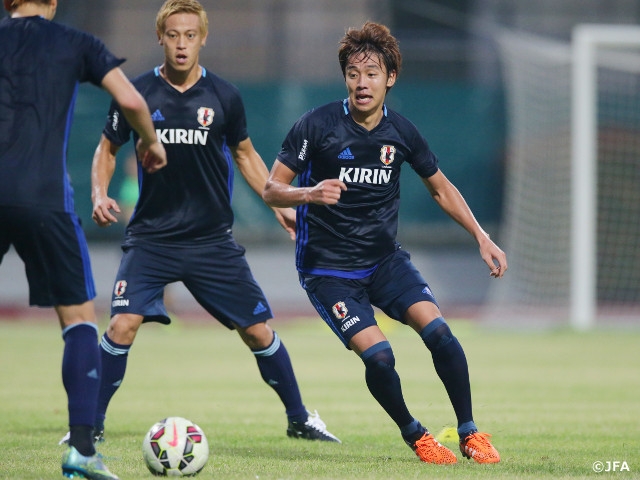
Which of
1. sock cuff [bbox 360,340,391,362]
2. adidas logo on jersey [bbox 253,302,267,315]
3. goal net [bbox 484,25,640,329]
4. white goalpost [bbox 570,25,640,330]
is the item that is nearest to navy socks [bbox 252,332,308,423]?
adidas logo on jersey [bbox 253,302,267,315]

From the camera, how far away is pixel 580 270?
1716 centimetres

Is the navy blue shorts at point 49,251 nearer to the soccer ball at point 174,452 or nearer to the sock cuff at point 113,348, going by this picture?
the soccer ball at point 174,452

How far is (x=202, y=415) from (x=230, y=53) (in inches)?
541

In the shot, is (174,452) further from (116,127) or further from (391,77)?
(391,77)

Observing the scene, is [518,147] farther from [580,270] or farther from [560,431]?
[560,431]

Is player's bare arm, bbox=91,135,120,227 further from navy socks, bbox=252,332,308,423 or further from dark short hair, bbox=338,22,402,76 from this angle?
dark short hair, bbox=338,22,402,76

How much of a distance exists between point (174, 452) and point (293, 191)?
1558 mm

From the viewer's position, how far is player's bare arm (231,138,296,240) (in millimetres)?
7430

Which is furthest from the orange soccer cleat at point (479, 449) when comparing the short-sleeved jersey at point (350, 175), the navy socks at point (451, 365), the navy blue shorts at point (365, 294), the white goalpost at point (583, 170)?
the white goalpost at point (583, 170)

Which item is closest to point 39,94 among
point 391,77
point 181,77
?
point 181,77

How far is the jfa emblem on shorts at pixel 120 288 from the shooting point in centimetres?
712

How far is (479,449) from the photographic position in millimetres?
6203

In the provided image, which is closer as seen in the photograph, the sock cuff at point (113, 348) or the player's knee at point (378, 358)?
the player's knee at point (378, 358)

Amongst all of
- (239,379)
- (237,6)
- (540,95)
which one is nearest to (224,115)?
(239,379)
